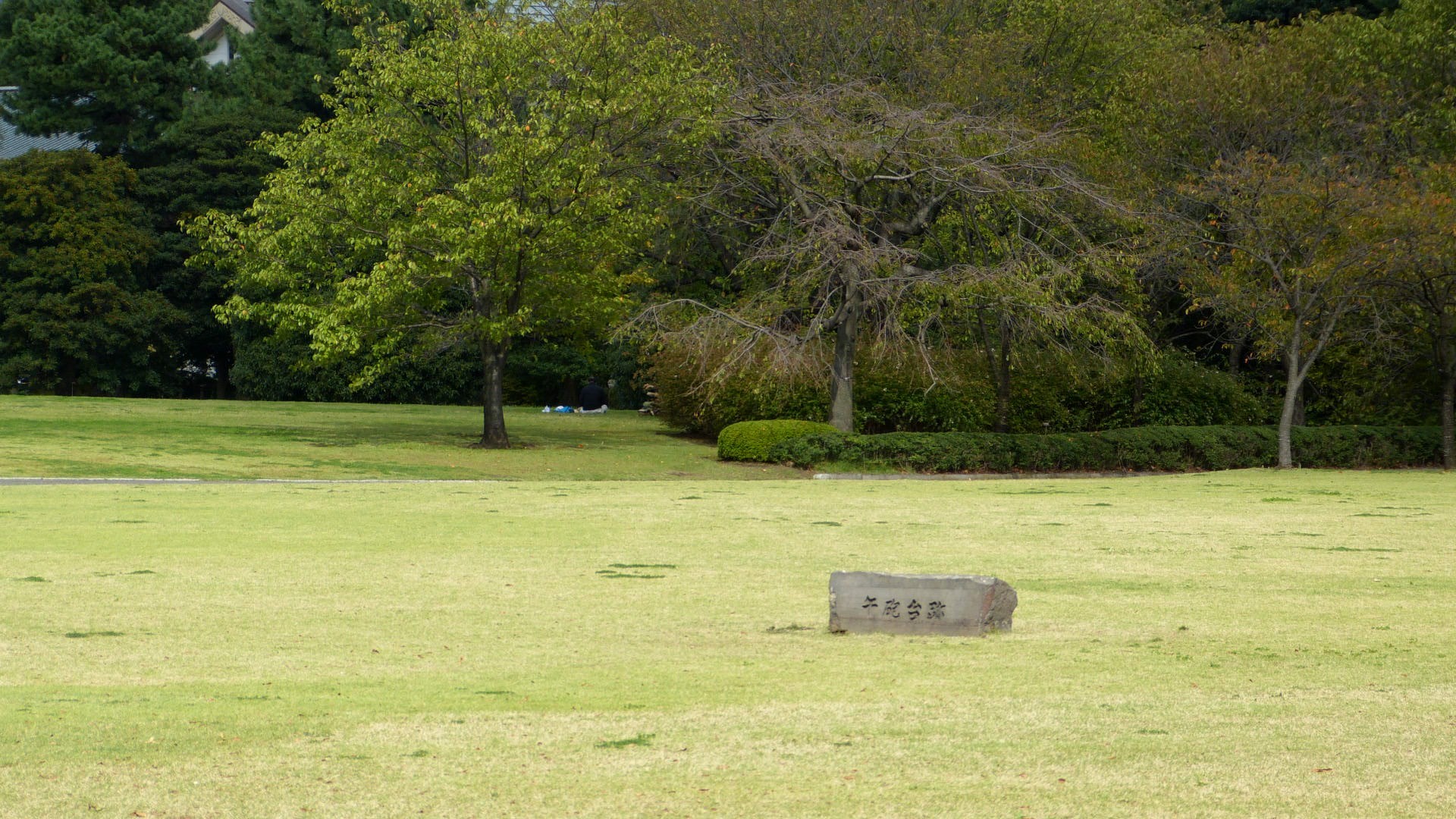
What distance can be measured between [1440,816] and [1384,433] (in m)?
31.3

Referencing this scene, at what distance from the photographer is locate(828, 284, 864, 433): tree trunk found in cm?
3334

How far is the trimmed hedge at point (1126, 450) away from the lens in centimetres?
3061

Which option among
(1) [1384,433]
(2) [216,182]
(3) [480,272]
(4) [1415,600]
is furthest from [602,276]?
(2) [216,182]

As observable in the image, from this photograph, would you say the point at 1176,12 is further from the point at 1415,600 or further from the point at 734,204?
the point at 1415,600

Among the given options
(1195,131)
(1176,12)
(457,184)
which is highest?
(1176,12)

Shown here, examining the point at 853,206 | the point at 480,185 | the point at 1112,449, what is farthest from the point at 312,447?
the point at 1112,449

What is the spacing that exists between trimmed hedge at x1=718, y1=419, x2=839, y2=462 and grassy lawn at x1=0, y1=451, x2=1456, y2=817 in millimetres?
12888

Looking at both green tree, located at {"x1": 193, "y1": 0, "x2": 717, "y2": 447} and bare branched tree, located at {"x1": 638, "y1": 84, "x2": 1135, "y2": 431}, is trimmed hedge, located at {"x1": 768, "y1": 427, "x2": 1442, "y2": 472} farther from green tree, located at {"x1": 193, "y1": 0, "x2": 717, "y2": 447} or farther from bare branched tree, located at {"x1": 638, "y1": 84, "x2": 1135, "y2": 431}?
green tree, located at {"x1": 193, "y1": 0, "x2": 717, "y2": 447}

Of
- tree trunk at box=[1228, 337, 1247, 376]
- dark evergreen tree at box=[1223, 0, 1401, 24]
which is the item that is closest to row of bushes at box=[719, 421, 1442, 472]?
tree trunk at box=[1228, 337, 1247, 376]

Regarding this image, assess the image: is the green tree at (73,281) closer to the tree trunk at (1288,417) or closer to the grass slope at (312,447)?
the grass slope at (312,447)

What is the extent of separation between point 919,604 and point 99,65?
49.7 meters

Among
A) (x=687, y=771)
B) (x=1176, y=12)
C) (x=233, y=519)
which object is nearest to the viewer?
(x=687, y=771)

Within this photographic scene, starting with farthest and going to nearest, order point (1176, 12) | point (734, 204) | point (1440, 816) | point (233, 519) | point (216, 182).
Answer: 1. point (216, 182)
2. point (1176, 12)
3. point (734, 204)
4. point (233, 519)
5. point (1440, 816)

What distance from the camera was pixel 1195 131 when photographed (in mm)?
35844
